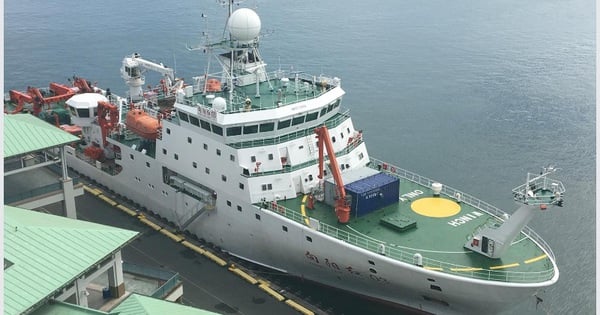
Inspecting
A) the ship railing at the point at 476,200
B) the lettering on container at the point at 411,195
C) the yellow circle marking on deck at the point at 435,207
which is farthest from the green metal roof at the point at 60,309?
the ship railing at the point at 476,200

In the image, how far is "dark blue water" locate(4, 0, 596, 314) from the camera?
169 feet

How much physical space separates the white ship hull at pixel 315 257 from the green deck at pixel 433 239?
598mm

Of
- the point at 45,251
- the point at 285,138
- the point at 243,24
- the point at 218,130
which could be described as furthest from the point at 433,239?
the point at 45,251

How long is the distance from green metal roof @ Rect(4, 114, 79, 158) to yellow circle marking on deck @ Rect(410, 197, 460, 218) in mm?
20174

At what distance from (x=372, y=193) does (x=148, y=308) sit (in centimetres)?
1646

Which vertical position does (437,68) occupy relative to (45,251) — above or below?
above

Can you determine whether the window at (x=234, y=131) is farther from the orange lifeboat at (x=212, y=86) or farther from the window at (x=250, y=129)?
the orange lifeboat at (x=212, y=86)

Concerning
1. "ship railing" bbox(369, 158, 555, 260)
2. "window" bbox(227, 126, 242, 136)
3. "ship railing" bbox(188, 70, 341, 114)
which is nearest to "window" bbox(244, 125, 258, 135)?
"window" bbox(227, 126, 242, 136)

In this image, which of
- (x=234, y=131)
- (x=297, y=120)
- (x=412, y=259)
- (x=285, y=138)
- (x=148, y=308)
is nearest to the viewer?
(x=148, y=308)

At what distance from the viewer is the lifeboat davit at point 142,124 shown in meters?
43.3

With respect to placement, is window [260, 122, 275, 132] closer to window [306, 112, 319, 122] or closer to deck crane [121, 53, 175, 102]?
window [306, 112, 319, 122]

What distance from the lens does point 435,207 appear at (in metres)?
36.7

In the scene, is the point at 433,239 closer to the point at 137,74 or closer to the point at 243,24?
the point at 243,24

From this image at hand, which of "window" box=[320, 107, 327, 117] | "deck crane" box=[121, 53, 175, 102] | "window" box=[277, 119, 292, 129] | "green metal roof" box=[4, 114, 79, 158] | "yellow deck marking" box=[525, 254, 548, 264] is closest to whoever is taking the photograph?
"yellow deck marking" box=[525, 254, 548, 264]
